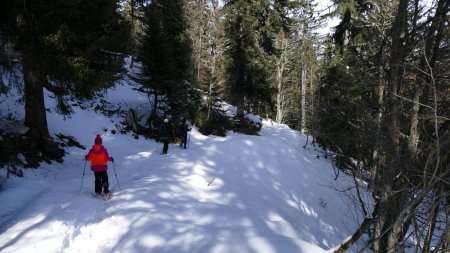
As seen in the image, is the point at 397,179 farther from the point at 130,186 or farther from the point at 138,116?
the point at 138,116

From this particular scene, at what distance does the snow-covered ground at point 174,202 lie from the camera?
678 cm

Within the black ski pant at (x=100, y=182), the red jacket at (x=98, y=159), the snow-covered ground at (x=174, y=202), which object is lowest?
the snow-covered ground at (x=174, y=202)

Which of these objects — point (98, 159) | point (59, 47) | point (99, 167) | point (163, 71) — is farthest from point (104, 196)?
point (163, 71)

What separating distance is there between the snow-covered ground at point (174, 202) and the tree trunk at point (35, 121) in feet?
1.86

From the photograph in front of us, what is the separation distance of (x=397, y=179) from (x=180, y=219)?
4487mm

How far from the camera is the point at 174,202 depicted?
30.8 feet

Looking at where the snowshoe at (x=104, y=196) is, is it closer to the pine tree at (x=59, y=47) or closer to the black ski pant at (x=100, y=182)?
the black ski pant at (x=100, y=182)

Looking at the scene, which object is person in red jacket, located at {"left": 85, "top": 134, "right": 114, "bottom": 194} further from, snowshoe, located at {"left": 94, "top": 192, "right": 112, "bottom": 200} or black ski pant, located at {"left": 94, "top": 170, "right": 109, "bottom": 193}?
snowshoe, located at {"left": 94, "top": 192, "right": 112, "bottom": 200}

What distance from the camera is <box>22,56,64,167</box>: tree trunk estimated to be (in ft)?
39.4

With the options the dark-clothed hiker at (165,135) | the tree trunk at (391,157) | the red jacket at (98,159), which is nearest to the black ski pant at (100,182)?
the red jacket at (98,159)

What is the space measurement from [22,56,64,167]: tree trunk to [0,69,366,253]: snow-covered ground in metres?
0.57

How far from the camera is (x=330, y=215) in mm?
14117

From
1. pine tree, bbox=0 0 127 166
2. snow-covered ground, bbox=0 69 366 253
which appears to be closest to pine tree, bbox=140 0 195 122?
snow-covered ground, bbox=0 69 366 253

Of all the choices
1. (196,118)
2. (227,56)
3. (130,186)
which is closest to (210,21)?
(227,56)
